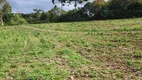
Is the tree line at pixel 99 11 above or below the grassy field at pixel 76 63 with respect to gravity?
above

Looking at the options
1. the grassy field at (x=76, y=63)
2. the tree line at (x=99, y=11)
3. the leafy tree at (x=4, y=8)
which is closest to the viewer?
the grassy field at (x=76, y=63)

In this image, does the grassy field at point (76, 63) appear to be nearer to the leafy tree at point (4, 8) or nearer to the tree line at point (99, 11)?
the tree line at point (99, 11)

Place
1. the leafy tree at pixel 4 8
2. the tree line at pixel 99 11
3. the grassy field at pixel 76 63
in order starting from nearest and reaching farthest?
the grassy field at pixel 76 63 → the tree line at pixel 99 11 → the leafy tree at pixel 4 8

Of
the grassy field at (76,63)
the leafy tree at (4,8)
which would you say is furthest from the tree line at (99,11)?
the grassy field at (76,63)

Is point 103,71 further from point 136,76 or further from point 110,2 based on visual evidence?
point 110,2

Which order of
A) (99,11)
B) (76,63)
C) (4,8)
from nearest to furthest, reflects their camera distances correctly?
(76,63)
(99,11)
(4,8)

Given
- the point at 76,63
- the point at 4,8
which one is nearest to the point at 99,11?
the point at 4,8

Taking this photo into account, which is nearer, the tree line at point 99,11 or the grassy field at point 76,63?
the grassy field at point 76,63

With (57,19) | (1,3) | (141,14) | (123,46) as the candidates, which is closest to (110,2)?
(141,14)

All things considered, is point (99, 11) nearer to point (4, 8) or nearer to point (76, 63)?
point (4, 8)

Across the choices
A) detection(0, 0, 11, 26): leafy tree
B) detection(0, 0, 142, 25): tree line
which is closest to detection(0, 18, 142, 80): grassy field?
detection(0, 0, 142, 25): tree line

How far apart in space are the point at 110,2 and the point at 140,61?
2797 centimetres

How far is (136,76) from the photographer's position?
5.94m

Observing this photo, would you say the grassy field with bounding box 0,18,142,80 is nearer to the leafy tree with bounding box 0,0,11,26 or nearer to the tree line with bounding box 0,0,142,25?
the tree line with bounding box 0,0,142,25
